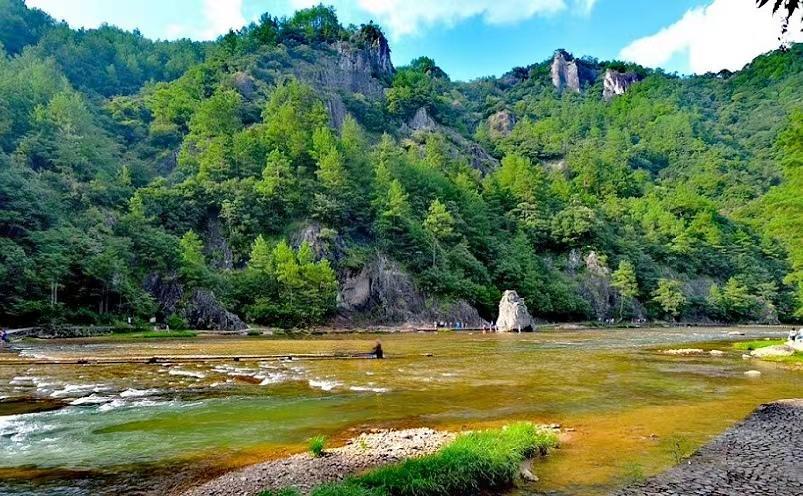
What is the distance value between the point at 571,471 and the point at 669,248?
457 feet

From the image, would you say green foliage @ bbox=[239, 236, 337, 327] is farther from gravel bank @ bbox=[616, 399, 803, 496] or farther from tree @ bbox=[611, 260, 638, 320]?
tree @ bbox=[611, 260, 638, 320]

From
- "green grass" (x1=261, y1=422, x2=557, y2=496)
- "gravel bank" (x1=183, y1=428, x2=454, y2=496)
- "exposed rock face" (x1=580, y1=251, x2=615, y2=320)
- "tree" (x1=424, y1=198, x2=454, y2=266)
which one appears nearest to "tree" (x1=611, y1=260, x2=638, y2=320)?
"exposed rock face" (x1=580, y1=251, x2=615, y2=320)

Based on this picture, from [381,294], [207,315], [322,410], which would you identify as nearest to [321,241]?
[381,294]

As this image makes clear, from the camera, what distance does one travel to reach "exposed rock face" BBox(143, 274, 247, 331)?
69.9m

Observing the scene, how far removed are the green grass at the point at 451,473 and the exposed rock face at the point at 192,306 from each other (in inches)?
2481

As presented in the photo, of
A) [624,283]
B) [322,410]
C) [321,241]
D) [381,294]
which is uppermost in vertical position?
[321,241]

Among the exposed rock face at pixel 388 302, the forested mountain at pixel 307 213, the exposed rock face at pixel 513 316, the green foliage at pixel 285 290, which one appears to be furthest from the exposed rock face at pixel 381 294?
the exposed rock face at pixel 513 316

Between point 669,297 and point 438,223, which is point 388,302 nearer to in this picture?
point 438,223

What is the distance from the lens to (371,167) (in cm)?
11788

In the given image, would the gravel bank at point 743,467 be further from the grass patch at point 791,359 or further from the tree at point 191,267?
the tree at point 191,267

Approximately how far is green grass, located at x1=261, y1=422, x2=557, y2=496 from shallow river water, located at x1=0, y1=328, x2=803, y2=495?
73 cm

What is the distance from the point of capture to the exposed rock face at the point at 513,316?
8519 cm

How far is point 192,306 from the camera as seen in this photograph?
233 feet

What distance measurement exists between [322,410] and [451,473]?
9.57 metres
